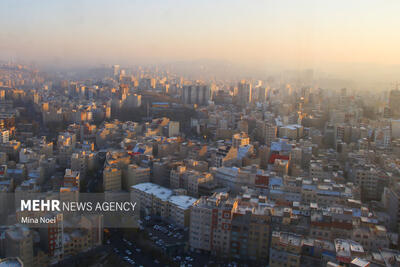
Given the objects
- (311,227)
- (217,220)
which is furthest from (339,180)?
(217,220)

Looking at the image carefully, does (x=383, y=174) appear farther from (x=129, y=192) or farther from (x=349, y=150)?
(x=129, y=192)

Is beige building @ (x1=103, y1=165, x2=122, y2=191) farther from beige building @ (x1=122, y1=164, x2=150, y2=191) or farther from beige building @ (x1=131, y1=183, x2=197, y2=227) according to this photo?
beige building @ (x1=131, y1=183, x2=197, y2=227)

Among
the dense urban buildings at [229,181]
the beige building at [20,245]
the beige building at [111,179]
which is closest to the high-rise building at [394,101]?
the dense urban buildings at [229,181]

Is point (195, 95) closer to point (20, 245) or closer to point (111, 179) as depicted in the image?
point (111, 179)

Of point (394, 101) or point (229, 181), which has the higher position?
point (394, 101)

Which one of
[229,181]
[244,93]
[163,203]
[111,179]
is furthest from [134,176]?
[244,93]

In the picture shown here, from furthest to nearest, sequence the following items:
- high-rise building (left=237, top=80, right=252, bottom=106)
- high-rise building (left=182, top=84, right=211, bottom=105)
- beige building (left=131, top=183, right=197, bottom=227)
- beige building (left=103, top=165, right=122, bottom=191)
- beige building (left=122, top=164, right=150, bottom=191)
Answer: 1. high-rise building (left=182, top=84, right=211, bottom=105)
2. high-rise building (left=237, top=80, right=252, bottom=106)
3. beige building (left=122, top=164, right=150, bottom=191)
4. beige building (left=103, top=165, right=122, bottom=191)
5. beige building (left=131, top=183, right=197, bottom=227)

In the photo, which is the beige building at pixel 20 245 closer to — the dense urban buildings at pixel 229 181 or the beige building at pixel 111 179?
the dense urban buildings at pixel 229 181

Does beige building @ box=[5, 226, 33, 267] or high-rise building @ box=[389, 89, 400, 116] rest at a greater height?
high-rise building @ box=[389, 89, 400, 116]

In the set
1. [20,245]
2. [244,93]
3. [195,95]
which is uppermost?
[244,93]

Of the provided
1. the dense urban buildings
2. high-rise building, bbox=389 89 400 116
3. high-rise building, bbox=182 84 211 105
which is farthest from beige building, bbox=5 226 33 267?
high-rise building, bbox=182 84 211 105

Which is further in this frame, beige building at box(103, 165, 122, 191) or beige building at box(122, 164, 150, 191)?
beige building at box(122, 164, 150, 191)
